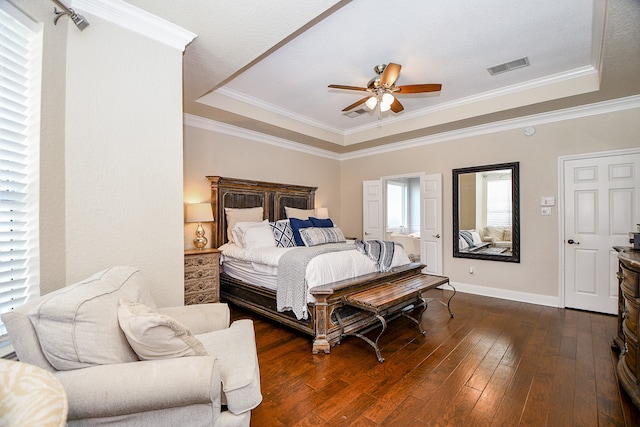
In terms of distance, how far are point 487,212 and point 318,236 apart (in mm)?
2686

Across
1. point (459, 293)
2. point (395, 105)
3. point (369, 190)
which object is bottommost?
point (459, 293)

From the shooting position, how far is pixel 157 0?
1.89 m

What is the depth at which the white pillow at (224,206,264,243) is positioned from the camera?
4242 millimetres

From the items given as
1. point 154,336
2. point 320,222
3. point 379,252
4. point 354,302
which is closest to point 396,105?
point 379,252

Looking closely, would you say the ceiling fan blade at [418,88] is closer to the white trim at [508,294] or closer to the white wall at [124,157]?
the white wall at [124,157]

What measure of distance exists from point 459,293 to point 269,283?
3.09 metres

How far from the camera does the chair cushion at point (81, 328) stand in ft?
3.57

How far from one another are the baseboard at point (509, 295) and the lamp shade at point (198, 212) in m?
3.98

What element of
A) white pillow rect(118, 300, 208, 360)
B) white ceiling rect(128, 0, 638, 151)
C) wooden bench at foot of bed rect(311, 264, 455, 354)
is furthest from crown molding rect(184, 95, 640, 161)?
white pillow rect(118, 300, 208, 360)

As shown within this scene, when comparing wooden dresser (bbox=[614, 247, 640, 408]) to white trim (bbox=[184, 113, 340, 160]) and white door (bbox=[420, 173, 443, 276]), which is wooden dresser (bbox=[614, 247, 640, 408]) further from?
white trim (bbox=[184, 113, 340, 160])

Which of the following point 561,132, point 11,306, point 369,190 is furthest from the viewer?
point 369,190

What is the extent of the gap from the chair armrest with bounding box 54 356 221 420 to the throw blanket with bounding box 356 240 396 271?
8.04 feet

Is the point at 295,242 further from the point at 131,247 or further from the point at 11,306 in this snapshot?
the point at 11,306

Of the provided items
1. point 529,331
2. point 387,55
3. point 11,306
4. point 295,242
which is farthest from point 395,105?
point 11,306
